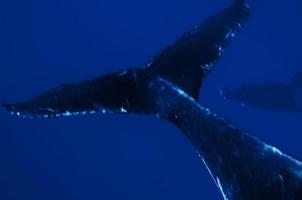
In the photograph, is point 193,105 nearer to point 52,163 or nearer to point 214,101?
point 214,101

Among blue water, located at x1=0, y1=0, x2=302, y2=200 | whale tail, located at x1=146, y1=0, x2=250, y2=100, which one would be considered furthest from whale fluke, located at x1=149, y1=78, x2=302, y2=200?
blue water, located at x1=0, y1=0, x2=302, y2=200

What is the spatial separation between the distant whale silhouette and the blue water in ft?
61.0

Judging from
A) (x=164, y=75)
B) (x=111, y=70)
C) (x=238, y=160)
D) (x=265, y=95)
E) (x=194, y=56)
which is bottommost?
(x=238, y=160)

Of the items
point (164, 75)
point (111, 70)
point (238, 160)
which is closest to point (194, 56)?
point (164, 75)

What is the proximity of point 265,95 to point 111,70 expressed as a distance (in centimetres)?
2316

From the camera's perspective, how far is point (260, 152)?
5406 millimetres

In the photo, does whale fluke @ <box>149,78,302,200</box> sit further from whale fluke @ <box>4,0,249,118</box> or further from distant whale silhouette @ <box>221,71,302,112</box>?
distant whale silhouette @ <box>221,71,302,112</box>

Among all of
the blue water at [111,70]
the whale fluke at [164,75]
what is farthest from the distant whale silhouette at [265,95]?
the blue water at [111,70]

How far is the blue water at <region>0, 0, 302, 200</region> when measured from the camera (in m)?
39.2

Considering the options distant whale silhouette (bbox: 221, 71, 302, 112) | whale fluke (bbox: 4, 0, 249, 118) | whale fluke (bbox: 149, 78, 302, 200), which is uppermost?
distant whale silhouette (bbox: 221, 71, 302, 112)

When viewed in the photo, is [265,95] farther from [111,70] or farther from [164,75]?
[111,70]

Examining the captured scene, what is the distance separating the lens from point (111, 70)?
39969 mm

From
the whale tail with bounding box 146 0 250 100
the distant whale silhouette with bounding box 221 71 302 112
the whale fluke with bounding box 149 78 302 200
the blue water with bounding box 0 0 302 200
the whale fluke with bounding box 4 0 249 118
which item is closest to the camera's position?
the whale fluke with bounding box 149 78 302 200

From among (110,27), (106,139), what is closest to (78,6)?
(110,27)
